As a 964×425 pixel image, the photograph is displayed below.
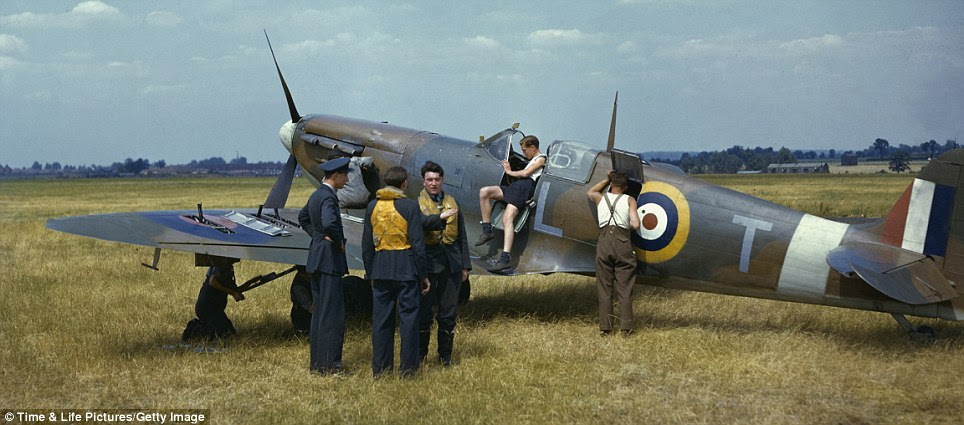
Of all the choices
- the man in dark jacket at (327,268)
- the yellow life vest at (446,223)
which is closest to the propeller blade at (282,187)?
the man in dark jacket at (327,268)

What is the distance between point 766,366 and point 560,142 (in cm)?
293

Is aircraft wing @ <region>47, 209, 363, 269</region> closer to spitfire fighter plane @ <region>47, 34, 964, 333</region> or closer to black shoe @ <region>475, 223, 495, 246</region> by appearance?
spitfire fighter plane @ <region>47, 34, 964, 333</region>

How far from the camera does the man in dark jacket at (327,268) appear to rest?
19.7 feet

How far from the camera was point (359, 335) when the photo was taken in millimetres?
7516

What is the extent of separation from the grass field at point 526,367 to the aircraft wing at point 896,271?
1.73ft

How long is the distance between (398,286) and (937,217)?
4.20 m

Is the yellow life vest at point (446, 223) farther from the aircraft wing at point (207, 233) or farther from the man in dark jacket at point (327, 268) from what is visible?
the aircraft wing at point (207, 233)

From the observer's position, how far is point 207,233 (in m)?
7.32

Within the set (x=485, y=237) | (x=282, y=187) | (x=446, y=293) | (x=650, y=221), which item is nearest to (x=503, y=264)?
(x=485, y=237)

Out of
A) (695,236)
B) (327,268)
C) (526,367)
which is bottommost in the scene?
(526,367)

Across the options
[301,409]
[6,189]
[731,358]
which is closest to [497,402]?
[301,409]

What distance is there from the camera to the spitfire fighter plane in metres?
6.38

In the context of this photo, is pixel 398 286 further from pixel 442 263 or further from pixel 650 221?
pixel 650 221

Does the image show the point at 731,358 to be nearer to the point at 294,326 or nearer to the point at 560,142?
the point at 560,142
